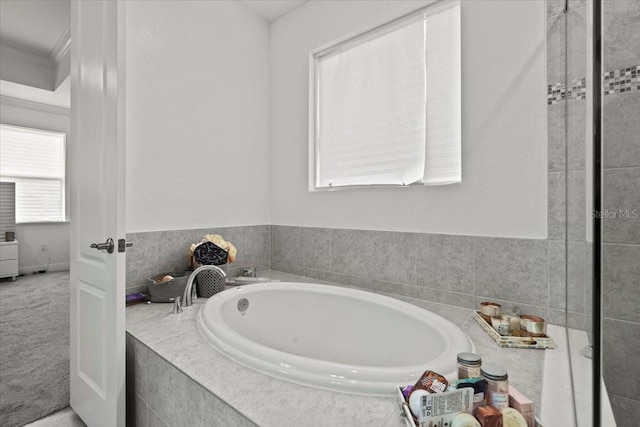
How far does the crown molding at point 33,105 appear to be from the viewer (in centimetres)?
446

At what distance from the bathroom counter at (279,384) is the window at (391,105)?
2.98 feet

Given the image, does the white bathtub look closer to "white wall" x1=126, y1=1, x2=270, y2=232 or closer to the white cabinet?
"white wall" x1=126, y1=1, x2=270, y2=232

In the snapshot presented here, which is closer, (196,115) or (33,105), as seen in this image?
(196,115)

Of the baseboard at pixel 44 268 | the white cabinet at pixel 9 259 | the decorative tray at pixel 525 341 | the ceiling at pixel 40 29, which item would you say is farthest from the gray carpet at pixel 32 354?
the ceiling at pixel 40 29

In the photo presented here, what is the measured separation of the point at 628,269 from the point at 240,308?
171cm

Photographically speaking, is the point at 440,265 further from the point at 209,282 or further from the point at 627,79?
the point at 209,282

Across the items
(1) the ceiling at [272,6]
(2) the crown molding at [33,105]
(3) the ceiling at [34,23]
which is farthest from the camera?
(2) the crown molding at [33,105]

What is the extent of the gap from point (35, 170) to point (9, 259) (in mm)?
1440

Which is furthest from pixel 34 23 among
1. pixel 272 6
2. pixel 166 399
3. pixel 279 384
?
pixel 279 384

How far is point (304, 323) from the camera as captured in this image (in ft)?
6.07

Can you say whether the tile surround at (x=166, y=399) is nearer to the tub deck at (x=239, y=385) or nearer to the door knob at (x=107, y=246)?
the tub deck at (x=239, y=385)

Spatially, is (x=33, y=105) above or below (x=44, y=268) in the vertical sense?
above

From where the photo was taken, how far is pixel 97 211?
4.41ft

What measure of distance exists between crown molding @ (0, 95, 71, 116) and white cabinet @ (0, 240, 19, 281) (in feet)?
6.86
